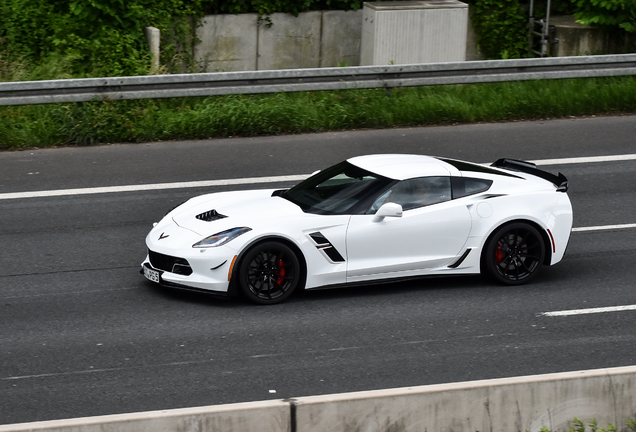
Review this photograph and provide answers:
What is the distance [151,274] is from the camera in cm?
888

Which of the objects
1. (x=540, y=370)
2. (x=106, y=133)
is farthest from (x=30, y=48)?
(x=540, y=370)

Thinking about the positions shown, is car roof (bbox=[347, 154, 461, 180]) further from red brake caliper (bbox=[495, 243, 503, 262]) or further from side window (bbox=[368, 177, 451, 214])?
red brake caliper (bbox=[495, 243, 503, 262])

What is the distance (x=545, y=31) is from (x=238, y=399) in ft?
43.2

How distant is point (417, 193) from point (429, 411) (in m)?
3.70

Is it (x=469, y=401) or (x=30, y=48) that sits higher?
(x=30, y=48)

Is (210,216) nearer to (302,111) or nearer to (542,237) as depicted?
(542,237)

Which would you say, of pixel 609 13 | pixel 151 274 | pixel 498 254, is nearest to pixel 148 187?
pixel 151 274

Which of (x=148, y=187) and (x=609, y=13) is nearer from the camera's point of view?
(x=148, y=187)

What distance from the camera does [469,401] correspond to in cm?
585

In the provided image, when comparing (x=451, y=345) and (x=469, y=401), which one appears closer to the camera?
A: (x=469, y=401)

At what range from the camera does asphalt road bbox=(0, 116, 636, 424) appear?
285 inches

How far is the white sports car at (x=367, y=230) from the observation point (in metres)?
8.62

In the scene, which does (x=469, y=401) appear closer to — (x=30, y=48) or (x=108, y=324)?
(x=108, y=324)

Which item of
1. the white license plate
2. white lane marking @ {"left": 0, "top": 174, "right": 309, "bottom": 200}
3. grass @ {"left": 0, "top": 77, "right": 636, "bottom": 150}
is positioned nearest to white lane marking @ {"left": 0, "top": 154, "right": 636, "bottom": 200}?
white lane marking @ {"left": 0, "top": 174, "right": 309, "bottom": 200}
